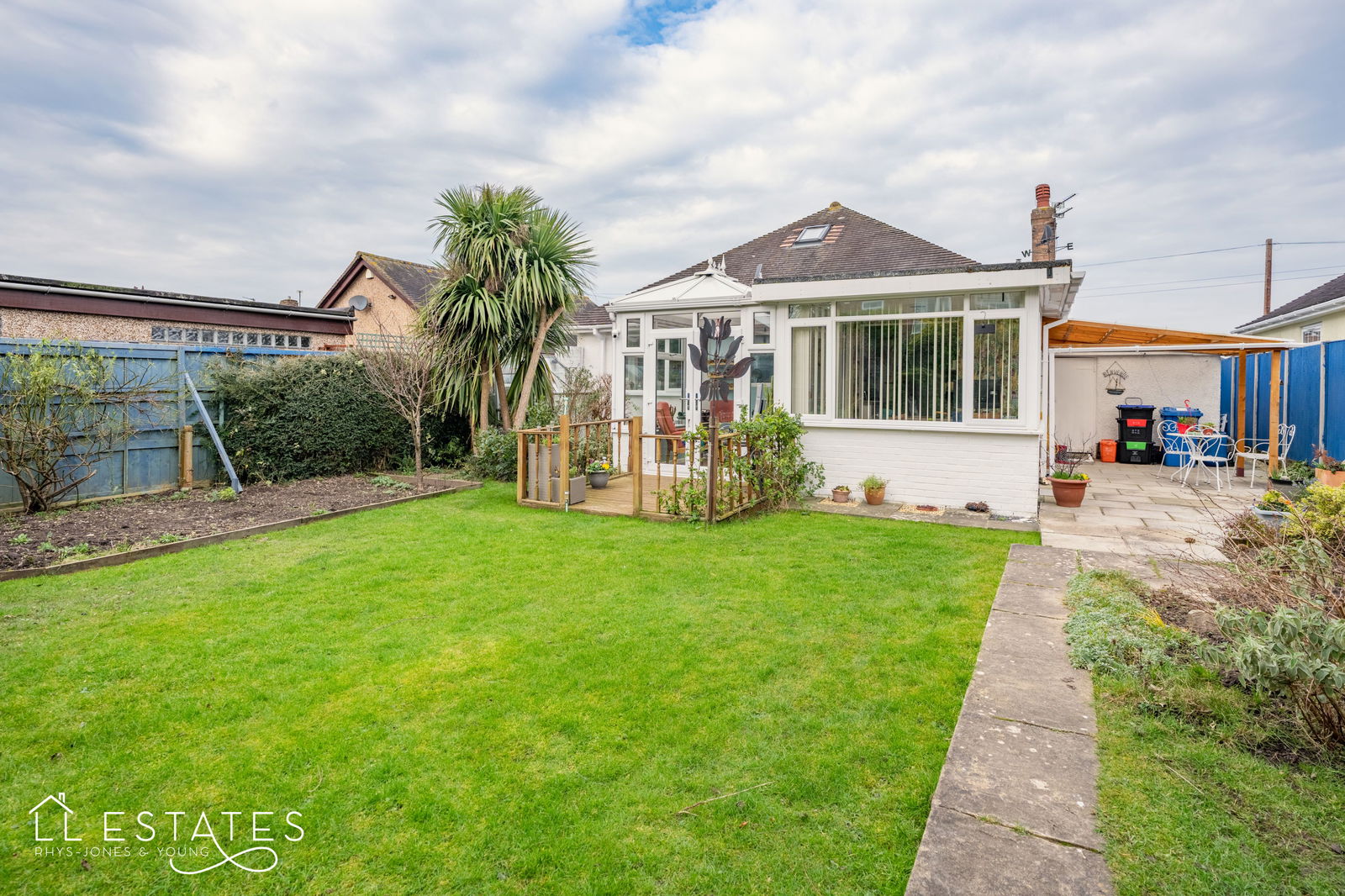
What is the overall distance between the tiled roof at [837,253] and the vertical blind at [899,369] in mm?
2787

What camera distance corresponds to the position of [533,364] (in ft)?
33.7

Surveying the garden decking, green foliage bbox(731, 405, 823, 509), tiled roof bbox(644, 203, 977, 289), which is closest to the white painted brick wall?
green foliage bbox(731, 405, 823, 509)

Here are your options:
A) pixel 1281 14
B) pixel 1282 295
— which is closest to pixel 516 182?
pixel 1281 14

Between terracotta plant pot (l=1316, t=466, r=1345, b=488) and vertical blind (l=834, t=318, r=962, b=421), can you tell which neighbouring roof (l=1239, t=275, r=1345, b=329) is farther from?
vertical blind (l=834, t=318, r=962, b=421)

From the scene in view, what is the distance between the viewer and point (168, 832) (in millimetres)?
2062

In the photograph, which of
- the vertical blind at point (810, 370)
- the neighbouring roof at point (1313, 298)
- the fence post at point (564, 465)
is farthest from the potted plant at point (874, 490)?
the neighbouring roof at point (1313, 298)

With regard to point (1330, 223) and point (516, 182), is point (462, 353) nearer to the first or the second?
point (516, 182)

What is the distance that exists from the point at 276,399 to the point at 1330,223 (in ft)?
67.4

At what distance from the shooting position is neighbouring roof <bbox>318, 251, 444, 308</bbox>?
64.8ft

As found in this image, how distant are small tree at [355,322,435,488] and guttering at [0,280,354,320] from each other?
268 inches

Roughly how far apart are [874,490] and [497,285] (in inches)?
249

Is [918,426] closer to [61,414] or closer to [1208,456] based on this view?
[1208,456]

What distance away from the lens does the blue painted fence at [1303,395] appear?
9695mm

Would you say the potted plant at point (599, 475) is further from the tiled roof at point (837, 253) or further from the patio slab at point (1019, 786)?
the patio slab at point (1019, 786)
